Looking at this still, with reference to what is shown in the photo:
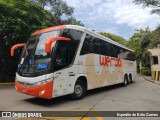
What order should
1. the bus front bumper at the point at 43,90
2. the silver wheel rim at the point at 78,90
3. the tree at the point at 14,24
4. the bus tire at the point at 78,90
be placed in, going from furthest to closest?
the tree at the point at 14,24 → the silver wheel rim at the point at 78,90 → the bus tire at the point at 78,90 → the bus front bumper at the point at 43,90

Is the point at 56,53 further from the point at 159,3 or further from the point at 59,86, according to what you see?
the point at 159,3

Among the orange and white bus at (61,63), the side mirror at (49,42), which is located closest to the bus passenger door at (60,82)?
the orange and white bus at (61,63)

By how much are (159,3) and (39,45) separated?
2884cm

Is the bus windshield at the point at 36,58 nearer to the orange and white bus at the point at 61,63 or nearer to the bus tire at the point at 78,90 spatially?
the orange and white bus at the point at 61,63

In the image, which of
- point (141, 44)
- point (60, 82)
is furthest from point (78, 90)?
point (141, 44)

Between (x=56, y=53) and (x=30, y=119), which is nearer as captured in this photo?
(x=30, y=119)

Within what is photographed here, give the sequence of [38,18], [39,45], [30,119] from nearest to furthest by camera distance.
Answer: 1. [30,119]
2. [39,45]
3. [38,18]

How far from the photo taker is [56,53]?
9.84 metres

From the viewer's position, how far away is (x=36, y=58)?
33.1 feet

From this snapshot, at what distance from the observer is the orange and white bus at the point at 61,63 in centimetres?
953

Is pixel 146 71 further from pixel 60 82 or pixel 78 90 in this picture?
pixel 60 82

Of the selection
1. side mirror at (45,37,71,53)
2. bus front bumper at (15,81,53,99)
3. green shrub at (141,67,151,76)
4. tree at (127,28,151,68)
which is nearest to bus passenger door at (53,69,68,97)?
bus front bumper at (15,81,53,99)

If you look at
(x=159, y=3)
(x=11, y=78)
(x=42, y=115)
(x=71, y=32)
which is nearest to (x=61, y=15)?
(x=159, y=3)

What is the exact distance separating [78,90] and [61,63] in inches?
83.0
